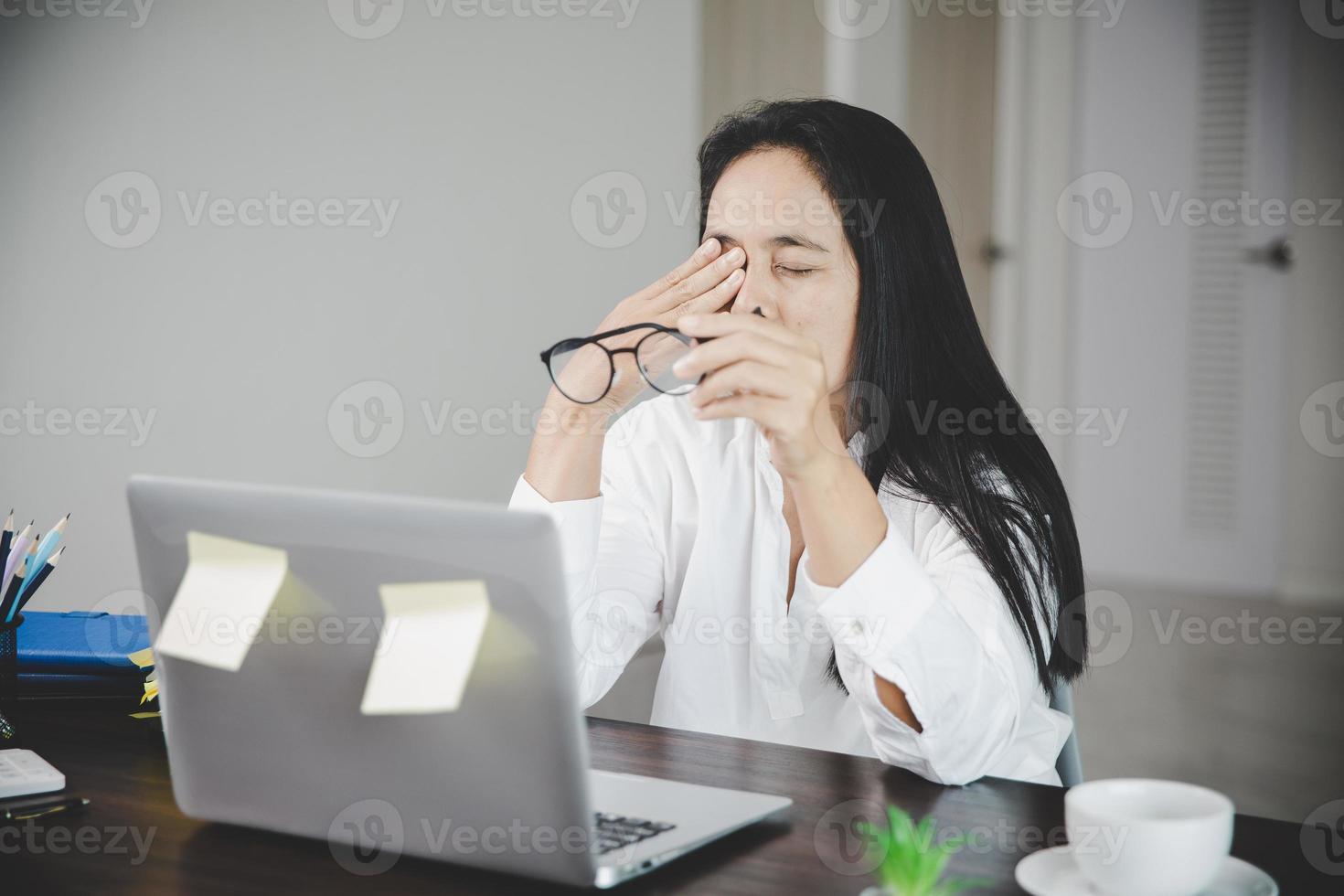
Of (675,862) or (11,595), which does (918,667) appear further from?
(11,595)

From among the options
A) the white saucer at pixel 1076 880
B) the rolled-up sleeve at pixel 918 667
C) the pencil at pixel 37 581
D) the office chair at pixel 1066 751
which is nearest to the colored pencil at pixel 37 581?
the pencil at pixel 37 581

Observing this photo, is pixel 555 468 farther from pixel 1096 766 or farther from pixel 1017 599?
pixel 1096 766

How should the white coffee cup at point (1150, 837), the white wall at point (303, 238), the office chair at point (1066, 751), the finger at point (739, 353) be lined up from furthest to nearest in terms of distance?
the white wall at point (303, 238)
the office chair at point (1066, 751)
the finger at point (739, 353)
the white coffee cup at point (1150, 837)

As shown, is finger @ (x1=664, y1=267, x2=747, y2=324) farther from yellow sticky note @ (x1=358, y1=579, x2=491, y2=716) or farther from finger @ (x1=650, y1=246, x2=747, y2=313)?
yellow sticky note @ (x1=358, y1=579, x2=491, y2=716)

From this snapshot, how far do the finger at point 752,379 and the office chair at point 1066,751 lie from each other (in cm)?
51

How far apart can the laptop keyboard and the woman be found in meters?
0.44

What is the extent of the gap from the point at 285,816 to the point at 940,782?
1.69ft

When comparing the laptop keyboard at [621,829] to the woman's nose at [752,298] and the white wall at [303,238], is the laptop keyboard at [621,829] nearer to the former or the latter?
the woman's nose at [752,298]

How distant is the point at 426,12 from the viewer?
2.99 m

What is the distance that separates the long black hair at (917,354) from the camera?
1.37 meters

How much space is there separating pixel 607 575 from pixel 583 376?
28cm

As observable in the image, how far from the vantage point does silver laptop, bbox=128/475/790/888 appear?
724mm

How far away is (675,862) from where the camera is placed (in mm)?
809

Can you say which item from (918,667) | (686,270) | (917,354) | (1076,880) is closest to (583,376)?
(686,270)
